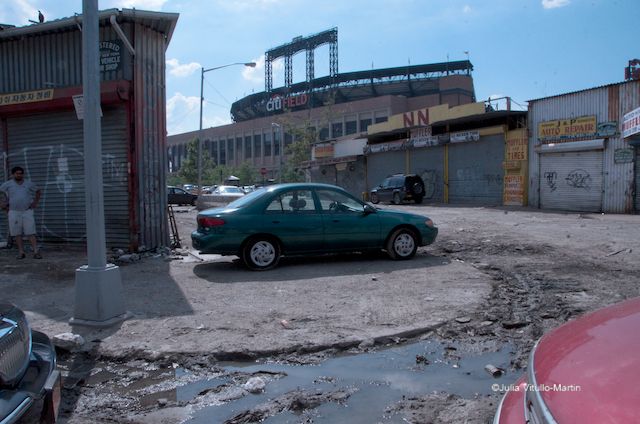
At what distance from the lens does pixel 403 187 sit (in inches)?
1141

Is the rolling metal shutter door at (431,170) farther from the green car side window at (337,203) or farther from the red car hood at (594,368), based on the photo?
the red car hood at (594,368)

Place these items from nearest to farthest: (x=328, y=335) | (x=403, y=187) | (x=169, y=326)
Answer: (x=328, y=335)
(x=169, y=326)
(x=403, y=187)

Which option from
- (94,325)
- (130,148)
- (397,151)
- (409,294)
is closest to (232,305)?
(94,325)

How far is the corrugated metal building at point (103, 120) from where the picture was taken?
9719 millimetres

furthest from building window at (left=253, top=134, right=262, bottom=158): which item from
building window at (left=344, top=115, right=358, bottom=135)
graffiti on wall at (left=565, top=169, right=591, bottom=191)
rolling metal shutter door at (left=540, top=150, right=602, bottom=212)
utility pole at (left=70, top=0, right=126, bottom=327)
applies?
utility pole at (left=70, top=0, right=126, bottom=327)

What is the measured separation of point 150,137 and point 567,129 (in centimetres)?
1975

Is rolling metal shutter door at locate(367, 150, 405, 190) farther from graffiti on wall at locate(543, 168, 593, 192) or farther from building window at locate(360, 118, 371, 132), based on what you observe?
building window at locate(360, 118, 371, 132)

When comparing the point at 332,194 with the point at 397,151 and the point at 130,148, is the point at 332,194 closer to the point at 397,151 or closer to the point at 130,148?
the point at 130,148

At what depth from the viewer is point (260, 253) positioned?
826 centimetres

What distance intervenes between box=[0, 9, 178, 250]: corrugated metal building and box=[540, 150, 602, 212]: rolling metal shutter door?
1919 cm

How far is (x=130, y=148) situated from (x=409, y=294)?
20.1 feet

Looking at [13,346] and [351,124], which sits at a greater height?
[351,124]

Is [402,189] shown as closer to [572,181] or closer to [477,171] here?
[477,171]

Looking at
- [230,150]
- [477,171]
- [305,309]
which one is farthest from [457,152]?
[230,150]
